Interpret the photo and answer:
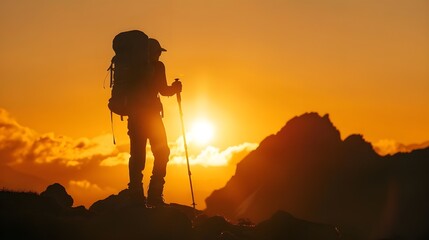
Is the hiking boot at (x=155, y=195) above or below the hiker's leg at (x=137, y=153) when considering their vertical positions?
below

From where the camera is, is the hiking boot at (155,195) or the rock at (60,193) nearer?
the hiking boot at (155,195)

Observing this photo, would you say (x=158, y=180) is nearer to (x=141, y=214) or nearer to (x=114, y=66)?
(x=141, y=214)

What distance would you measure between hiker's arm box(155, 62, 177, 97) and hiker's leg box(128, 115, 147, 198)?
1154 millimetres

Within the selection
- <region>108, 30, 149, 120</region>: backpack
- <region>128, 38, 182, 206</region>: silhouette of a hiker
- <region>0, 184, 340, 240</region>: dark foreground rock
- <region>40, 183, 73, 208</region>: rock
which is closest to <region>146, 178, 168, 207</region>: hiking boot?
<region>128, 38, 182, 206</region>: silhouette of a hiker

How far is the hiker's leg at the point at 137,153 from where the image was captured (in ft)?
67.9

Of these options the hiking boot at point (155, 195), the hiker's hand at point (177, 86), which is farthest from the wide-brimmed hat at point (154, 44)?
the hiking boot at point (155, 195)

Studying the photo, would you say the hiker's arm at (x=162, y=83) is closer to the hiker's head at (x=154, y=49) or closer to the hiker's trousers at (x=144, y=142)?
the hiker's head at (x=154, y=49)

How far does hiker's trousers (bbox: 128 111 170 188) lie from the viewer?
20.7 m

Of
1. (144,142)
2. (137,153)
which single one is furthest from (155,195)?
(144,142)

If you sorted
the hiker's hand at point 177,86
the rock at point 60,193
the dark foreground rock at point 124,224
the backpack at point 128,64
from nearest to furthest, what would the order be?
the dark foreground rock at point 124,224 < the backpack at point 128,64 < the hiker's hand at point 177,86 < the rock at point 60,193

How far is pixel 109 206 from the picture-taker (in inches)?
997

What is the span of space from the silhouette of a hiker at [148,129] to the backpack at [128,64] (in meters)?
0.22

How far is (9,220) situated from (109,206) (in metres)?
7.41

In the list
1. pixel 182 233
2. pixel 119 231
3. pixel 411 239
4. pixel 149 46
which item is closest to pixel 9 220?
pixel 119 231
